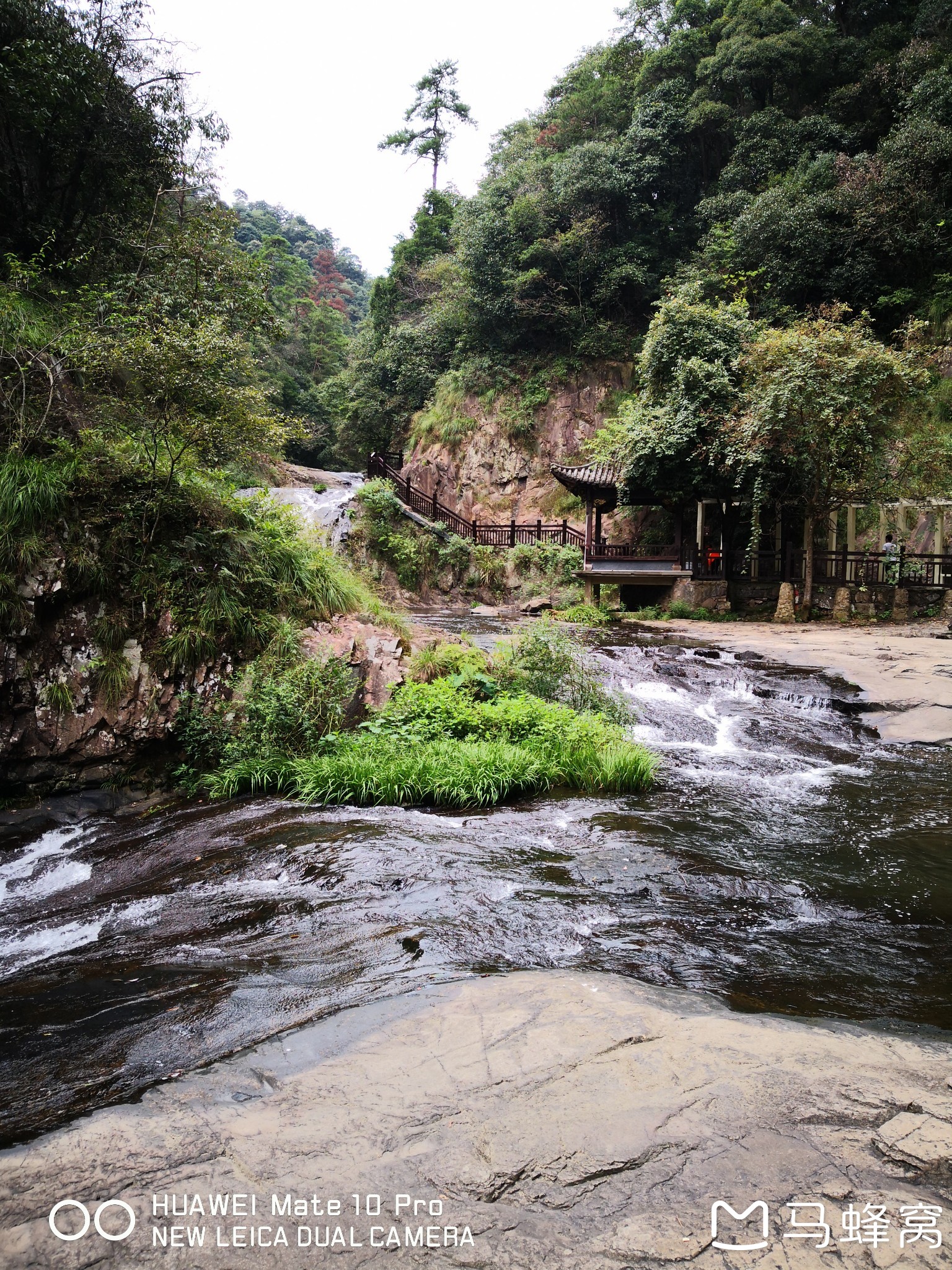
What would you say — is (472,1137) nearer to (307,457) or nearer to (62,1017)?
(62,1017)

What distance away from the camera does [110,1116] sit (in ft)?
6.40

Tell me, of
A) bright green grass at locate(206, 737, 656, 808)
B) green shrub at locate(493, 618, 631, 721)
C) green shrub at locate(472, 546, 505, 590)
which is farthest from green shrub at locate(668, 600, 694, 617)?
bright green grass at locate(206, 737, 656, 808)

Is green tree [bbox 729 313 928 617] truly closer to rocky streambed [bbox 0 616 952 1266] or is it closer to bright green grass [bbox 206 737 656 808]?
rocky streambed [bbox 0 616 952 1266]

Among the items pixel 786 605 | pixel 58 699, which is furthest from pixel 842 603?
pixel 58 699

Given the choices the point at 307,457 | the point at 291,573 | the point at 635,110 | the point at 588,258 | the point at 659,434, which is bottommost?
the point at 291,573

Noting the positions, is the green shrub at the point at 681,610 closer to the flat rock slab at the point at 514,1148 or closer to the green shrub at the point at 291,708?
the green shrub at the point at 291,708

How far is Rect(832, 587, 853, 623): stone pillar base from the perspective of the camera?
16.5 meters

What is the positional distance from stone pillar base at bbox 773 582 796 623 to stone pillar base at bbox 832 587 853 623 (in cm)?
96

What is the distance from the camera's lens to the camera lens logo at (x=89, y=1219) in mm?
1501

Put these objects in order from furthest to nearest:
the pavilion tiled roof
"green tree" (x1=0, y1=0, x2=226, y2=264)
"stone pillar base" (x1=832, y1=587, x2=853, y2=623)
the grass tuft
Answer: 1. the pavilion tiled roof
2. "stone pillar base" (x1=832, y1=587, x2=853, y2=623)
3. "green tree" (x1=0, y1=0, x2=226, y2=264)
4. the grass tuft

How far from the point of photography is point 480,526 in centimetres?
2706

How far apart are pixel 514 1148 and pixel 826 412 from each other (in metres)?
15.8

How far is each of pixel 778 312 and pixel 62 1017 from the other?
81.3 feet

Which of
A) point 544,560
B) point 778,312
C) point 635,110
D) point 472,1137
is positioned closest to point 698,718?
point 472,1137
